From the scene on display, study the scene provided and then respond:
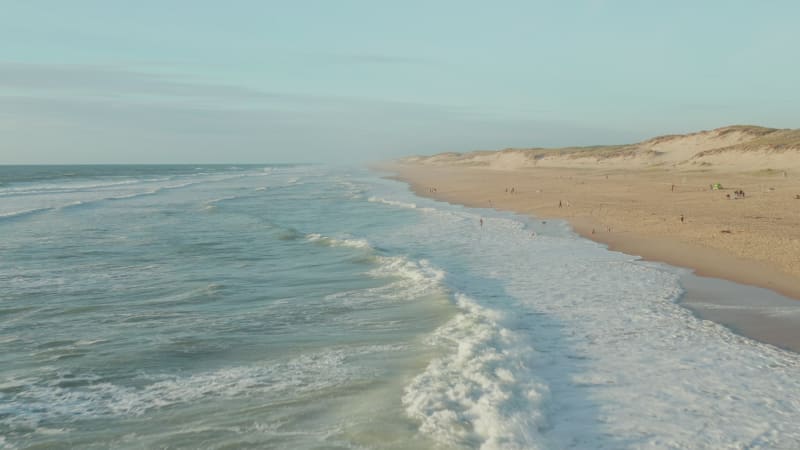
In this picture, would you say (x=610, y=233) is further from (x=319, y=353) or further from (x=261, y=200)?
(x=261, y=200)

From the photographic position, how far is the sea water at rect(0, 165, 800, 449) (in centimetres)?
652

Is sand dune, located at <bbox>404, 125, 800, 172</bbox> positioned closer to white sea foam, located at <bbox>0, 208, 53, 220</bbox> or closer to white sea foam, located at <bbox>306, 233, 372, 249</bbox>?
white sea foam, located at <bbox>306, 233, 372, 249</bbox>

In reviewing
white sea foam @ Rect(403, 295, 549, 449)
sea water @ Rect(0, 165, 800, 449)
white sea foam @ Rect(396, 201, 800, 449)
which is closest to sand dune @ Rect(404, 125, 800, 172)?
sea water @ Rect(0, 165, 800, 449)

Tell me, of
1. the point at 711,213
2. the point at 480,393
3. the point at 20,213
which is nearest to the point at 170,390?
the point at 480,393

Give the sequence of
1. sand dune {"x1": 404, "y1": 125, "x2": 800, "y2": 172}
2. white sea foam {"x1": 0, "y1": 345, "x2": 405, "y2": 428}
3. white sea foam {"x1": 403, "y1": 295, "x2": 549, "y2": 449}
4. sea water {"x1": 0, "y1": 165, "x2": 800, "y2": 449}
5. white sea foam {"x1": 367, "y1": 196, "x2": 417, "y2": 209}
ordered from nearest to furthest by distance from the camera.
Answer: white sea foam {"x1": 403, "y1": 295, "x2": 549, "y2": 449} < sea water {"x1": 0, "y1": 165, "x2": 800, "y2": 449} < white sea foam {"x1": 0, "y1": 345, "x2": 405, "y2": 428} < white sea foam {"x1": 367, "y1": 196, "x2": 417, "y2": 209} < sand dune {"x1": 404, "y1": 125, "x2": 800, "y2": 172}

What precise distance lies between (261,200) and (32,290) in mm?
29289

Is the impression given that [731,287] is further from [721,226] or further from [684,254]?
[721,226]

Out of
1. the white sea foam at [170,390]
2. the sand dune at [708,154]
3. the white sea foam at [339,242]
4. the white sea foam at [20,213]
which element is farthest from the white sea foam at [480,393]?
the sand dune at [708,154]

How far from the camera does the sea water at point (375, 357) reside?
6516 mm

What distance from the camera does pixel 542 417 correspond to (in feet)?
22.1

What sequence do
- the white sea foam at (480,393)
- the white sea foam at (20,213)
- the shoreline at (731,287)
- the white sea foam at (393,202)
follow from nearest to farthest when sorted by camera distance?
the white sea foam at (480,393)
the shoreline at (731,287)
the white sea foam at (20,213)
the white sea foam at (393,202)

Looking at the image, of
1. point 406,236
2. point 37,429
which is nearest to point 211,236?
point 406,236

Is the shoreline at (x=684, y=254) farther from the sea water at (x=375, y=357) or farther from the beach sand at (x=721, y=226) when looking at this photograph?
the sea water at (x=375, y=357)

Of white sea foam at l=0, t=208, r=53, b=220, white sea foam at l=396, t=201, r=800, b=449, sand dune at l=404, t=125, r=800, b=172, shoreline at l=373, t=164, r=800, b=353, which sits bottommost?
white sea foam at l=396, t=201, r=800, b=449
